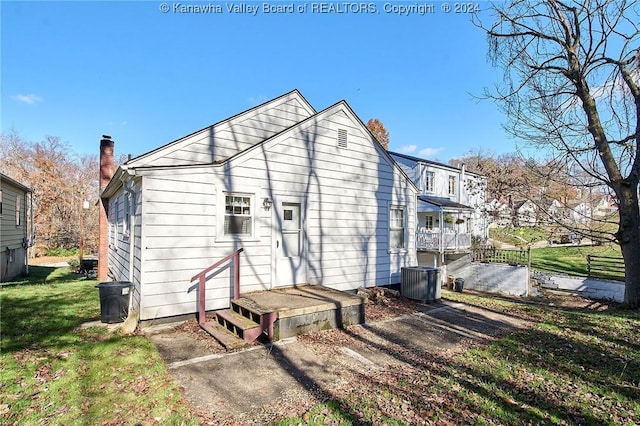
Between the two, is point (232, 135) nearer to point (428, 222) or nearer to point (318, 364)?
point (318, 364)

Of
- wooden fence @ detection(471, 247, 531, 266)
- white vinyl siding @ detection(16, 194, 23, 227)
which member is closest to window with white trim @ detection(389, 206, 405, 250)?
wooden fence @ detection(471, 247, 531, 266)

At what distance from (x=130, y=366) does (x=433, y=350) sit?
4.65m

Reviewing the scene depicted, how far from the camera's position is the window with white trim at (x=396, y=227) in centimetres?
1005

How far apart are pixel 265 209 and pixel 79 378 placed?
444cm

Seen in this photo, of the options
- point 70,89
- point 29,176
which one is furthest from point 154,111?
point 29,176

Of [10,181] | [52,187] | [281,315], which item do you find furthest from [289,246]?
[52,187]

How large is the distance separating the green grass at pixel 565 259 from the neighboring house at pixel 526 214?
1426cm

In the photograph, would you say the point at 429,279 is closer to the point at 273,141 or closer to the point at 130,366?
the point at 273,141

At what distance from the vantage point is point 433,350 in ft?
17.6

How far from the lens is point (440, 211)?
18875mm

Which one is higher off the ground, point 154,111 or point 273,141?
point 154,111

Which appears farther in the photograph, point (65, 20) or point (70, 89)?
point (70, 89)

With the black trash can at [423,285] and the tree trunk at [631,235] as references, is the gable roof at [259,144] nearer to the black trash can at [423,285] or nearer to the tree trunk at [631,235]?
the black trash can at [423,285]

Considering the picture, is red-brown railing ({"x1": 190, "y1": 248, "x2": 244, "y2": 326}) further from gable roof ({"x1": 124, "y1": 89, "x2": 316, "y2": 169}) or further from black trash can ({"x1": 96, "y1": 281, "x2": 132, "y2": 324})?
gable roof ({"x1": 124, "y1": 89, "x2": 316, "y2": 169})
